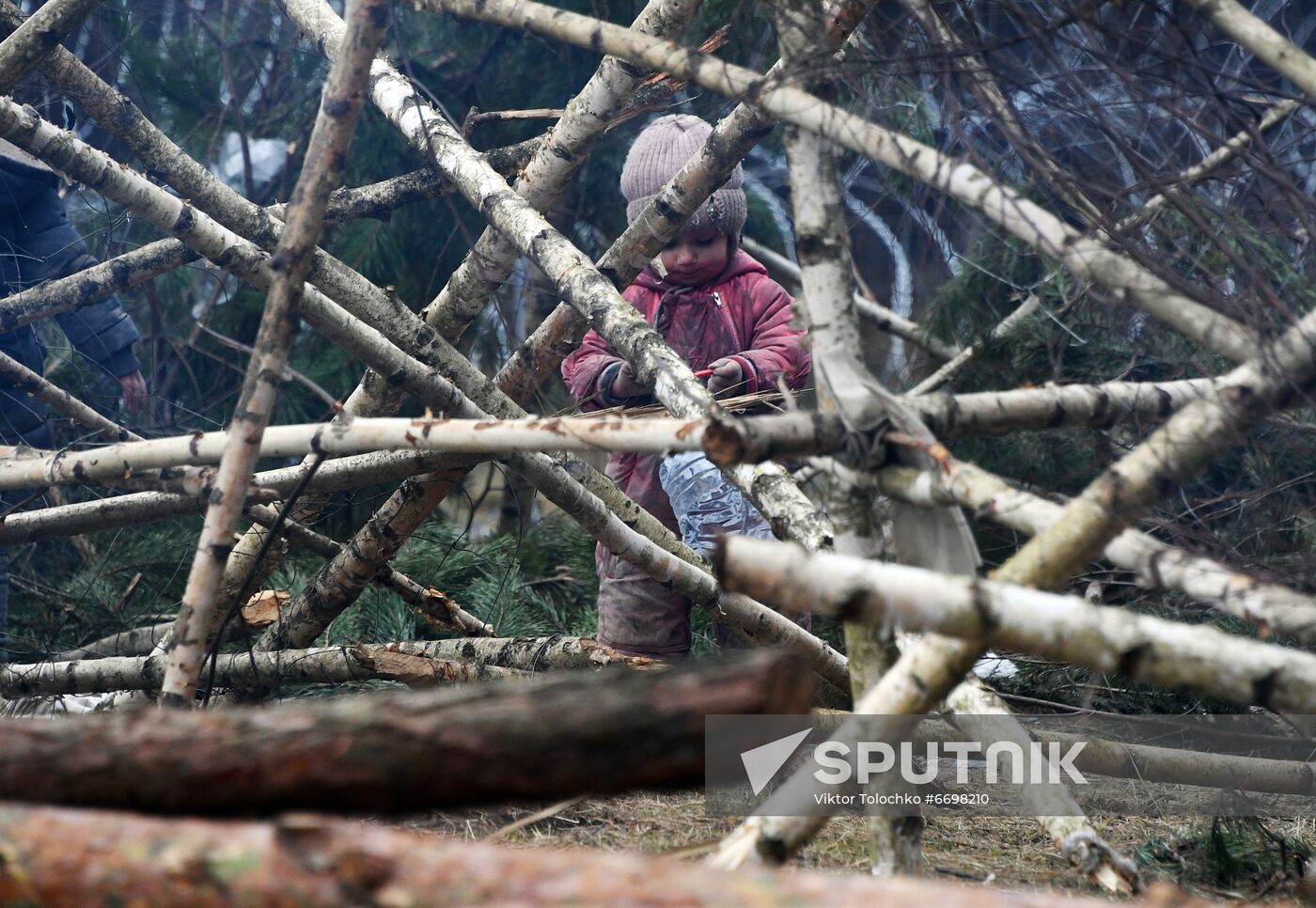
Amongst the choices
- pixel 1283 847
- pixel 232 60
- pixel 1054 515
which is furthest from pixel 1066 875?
pixel 232 60

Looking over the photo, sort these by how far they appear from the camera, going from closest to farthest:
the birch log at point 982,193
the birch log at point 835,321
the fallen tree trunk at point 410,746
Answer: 1. the fallen tree trunk at point 410,746
2. the birch log at point 982,193
3. the birch log at point 835,321

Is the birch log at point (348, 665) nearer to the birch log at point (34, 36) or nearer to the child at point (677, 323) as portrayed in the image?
the child at point (677, 323)

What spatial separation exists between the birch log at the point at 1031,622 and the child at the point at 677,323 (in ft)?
5.44

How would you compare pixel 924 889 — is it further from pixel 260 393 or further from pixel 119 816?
pixel 260 393

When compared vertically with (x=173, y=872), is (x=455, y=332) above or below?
above

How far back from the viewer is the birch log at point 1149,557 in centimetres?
143

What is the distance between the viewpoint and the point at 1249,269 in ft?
5.97

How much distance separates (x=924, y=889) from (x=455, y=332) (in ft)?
8.13

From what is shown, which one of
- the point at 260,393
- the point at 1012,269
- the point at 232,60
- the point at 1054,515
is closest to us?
the point at 1054,515

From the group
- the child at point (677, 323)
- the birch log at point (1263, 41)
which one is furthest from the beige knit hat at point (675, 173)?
the birch log at point (1263, 41)

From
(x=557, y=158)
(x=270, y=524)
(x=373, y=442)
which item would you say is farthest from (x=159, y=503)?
(x=557, y=158)

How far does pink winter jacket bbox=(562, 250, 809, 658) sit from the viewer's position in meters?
3.13

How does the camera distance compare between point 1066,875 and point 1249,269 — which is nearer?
point 1249,269

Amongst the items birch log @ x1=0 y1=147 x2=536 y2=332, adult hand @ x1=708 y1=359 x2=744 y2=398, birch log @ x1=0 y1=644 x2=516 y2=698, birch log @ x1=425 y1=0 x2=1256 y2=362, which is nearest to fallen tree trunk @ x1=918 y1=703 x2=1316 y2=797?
adult hand @ x1=708 y1=359 x2=744 y2=398
